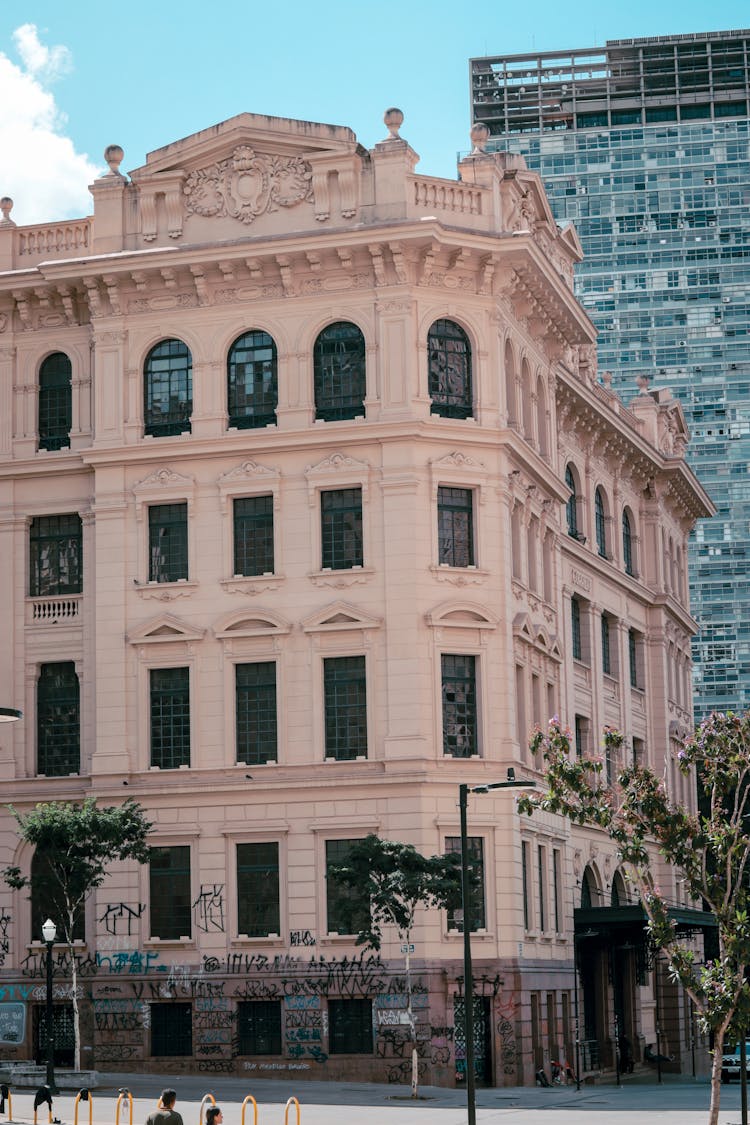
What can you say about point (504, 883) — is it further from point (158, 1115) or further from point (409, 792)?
point (158, 1115)

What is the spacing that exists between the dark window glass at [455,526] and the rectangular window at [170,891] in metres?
10.9

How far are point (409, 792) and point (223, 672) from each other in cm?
635

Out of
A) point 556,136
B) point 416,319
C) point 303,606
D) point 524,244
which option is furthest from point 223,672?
point 556,136

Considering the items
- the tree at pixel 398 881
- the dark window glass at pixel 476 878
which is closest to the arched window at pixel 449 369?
the dark window glass at pixel 476 878

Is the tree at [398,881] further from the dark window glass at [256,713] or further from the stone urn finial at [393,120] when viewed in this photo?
the stone urn finial at [393,120]

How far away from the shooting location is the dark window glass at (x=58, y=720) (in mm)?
56688

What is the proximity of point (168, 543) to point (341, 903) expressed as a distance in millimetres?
12088

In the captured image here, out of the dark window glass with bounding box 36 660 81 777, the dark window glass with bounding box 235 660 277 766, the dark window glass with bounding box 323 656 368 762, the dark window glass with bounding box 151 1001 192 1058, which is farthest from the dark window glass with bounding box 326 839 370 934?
the dark window glass with bounding box 36 660 81 777

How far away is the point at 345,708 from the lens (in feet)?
177

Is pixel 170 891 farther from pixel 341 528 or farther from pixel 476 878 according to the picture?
pixel 341 528

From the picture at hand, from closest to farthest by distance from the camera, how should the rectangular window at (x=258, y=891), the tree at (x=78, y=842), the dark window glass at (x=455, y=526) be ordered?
the tree at (x=78, y=842), the rectangular window at (x=258, y=891), the dark window glass at (x=455, y=526)

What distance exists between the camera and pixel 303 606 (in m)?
54.5

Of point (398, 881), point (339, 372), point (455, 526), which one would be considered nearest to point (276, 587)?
point (455, 526)

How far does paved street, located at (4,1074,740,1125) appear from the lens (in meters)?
42.5
